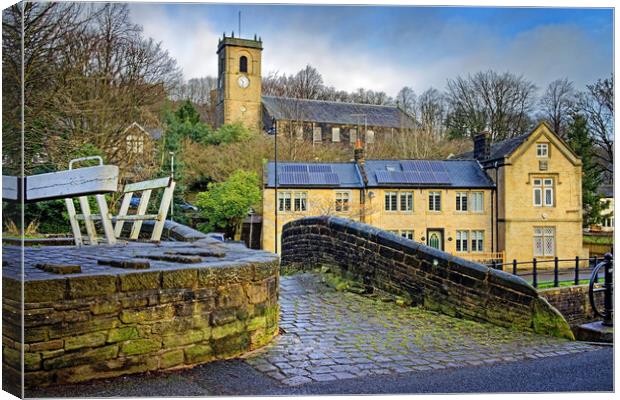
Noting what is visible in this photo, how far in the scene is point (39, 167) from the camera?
14.6 feet

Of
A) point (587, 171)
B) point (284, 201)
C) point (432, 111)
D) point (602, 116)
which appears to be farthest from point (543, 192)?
point (284, 201)

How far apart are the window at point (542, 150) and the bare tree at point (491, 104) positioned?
0.27 m

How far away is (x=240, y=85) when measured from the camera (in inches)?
235

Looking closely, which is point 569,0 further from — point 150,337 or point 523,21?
point 150,337

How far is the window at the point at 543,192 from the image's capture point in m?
6.45

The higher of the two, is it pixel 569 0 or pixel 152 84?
pixel 569 0

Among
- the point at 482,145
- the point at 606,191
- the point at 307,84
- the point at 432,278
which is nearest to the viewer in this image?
the point at 606,191

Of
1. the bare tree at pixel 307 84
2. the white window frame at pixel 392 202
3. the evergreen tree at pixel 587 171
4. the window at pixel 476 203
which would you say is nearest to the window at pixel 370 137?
the bare tree at pixel 307 84

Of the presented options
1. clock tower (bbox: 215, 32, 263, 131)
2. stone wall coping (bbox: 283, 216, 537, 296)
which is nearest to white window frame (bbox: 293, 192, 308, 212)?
stone wall coping (bbox: 283, 216, 537, 296)

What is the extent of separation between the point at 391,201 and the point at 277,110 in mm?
3108

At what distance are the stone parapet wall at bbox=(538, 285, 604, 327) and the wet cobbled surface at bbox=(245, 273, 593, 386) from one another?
299 cm

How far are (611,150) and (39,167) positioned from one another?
4.78 metres

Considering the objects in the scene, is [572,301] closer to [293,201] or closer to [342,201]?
[342,201]

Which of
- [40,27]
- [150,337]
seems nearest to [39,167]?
[40,27]
